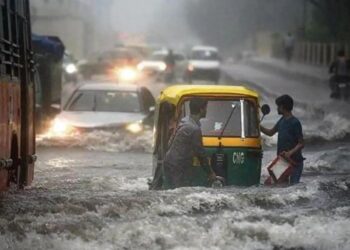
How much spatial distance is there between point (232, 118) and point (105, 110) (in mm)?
7860

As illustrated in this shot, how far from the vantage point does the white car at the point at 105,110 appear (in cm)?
1705

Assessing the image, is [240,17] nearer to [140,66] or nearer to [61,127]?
[140,66]

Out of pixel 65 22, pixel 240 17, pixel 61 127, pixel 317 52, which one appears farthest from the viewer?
pixel 240 17

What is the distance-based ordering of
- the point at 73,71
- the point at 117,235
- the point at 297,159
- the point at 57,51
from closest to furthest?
the point at 117,235
the point at 297,159
the point at 57,51
the point at 73,71

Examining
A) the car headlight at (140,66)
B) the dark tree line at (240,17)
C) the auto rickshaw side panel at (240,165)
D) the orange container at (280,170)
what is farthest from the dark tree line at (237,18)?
the auto rickshaw side panel at (240,165)

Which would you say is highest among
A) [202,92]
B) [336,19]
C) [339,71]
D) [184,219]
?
[202,92]

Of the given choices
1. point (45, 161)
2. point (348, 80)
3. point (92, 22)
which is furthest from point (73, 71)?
point (92, 22)

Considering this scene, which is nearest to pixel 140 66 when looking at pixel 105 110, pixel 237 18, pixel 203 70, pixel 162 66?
pixel 162 66

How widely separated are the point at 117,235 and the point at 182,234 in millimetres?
541

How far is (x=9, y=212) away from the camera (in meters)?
7.57

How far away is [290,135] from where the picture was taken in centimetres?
1037

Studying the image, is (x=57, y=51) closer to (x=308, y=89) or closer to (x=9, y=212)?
(x=9, y=212)

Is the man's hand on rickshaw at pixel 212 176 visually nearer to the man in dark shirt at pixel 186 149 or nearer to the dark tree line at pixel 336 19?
the man in dark shirt at pixel 186 149

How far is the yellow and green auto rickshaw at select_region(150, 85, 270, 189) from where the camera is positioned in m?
10.1
